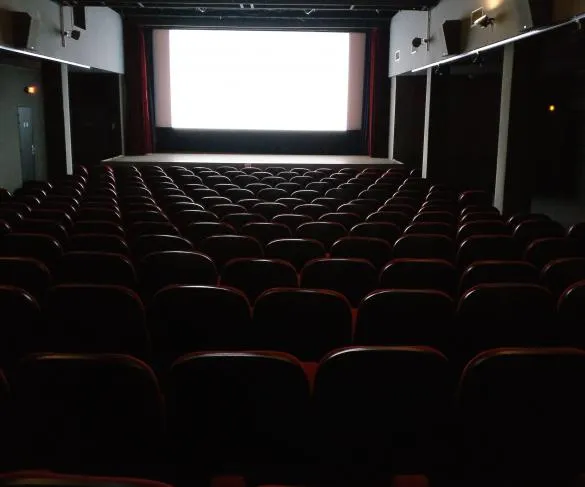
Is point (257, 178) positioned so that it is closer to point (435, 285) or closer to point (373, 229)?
point (373, 229)

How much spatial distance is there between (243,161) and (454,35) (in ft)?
21.7

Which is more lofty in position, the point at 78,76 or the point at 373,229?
the point at 78,76

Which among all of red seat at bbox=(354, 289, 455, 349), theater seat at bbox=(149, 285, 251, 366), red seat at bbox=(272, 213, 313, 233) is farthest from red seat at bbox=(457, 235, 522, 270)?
theater seat at bbox=(149, 285, 251, 366)

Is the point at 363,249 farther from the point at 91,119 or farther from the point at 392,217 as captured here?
the point at 91,119

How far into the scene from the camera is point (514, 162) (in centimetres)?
918

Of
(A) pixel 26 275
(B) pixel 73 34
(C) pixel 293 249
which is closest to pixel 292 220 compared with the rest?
(C) pixel 293 249

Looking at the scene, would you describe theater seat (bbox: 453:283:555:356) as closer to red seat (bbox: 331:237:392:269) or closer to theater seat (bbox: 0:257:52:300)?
red seat (bbox: 331:237:392:269)

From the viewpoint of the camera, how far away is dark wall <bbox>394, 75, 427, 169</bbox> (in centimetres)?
1648

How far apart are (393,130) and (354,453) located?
48.8 feet

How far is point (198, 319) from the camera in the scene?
330 centimetres

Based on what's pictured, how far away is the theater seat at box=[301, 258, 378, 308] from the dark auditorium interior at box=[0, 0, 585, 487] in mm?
15

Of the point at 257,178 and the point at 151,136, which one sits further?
the point at 151,136

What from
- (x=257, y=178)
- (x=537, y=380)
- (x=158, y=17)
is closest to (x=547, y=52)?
(x=257, y=178)

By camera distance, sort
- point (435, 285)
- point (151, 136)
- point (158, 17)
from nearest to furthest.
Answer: point (435, 285)
point (158, 17)
point (151, 136)
